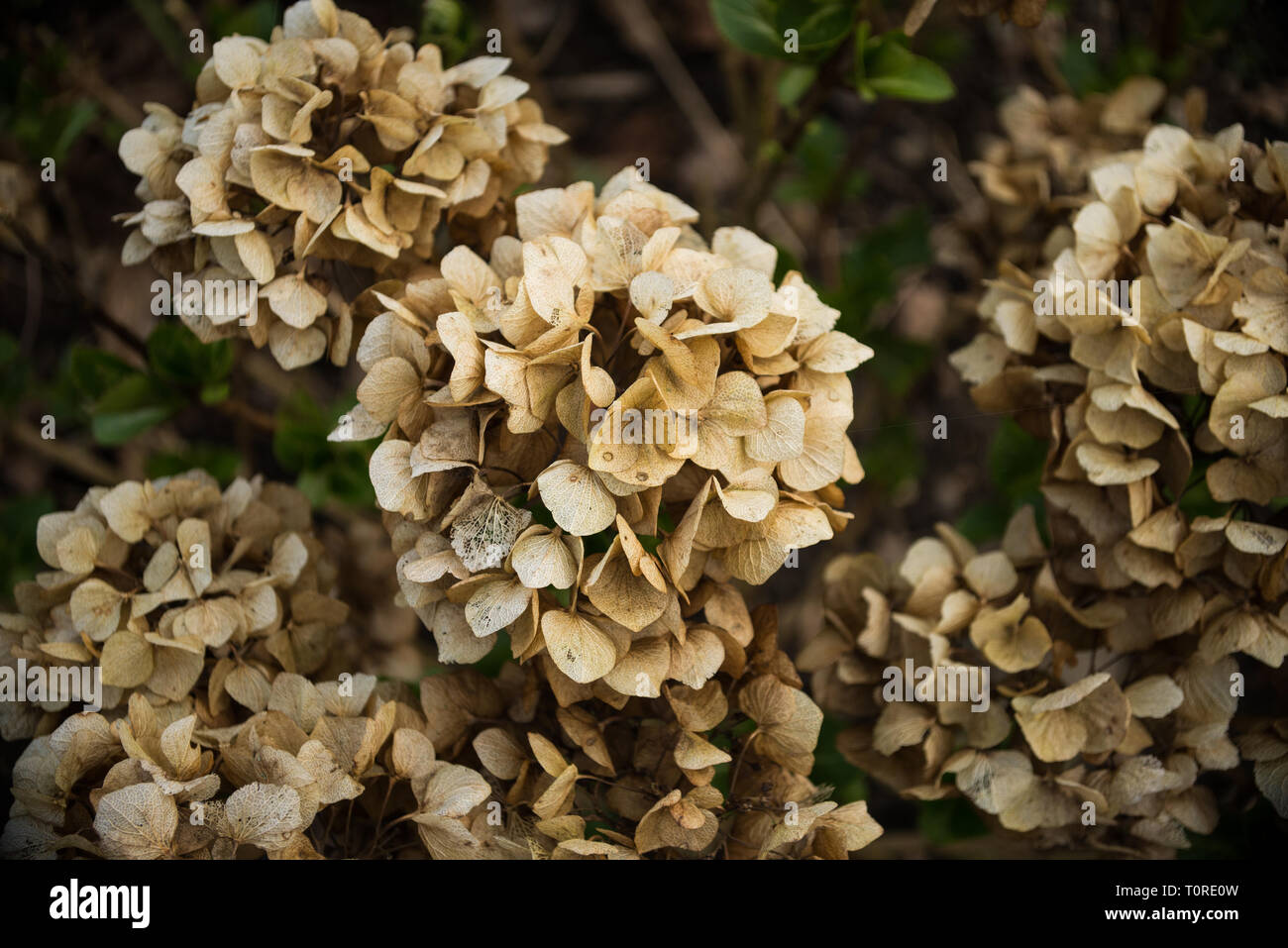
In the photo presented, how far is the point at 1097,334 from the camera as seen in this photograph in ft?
3.80

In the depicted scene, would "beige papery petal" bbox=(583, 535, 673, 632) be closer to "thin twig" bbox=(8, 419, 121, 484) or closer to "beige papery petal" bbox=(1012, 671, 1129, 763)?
"beige papery petal" bbox=(1012, 671, 1129, 763)

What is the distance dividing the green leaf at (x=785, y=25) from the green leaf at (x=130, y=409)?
0.91 meters

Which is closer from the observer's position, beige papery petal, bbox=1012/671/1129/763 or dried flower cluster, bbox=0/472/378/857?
dried flower cluster, bbox=0/472/378/857

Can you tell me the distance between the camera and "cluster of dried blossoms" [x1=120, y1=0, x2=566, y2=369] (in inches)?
41.9

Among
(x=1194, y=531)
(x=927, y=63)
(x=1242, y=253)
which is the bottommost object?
(x=1194, y=531)

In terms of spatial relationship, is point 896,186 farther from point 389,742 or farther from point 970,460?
point 389,742

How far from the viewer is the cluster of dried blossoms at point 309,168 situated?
3.49ft

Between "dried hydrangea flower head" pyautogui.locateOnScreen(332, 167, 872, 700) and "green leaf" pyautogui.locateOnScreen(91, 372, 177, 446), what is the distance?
0.53 m

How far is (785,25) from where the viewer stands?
53.3 inches

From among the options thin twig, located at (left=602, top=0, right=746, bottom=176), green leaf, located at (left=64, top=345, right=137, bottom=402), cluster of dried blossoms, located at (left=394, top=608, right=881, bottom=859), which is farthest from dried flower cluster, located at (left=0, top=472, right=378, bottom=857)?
thin twig, located at (left=602, top=0, right=746, bottom=176)

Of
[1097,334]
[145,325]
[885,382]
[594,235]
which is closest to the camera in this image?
[594,235]

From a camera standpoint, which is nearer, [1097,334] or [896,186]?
[1097,334]

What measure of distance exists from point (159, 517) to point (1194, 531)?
1174mm
